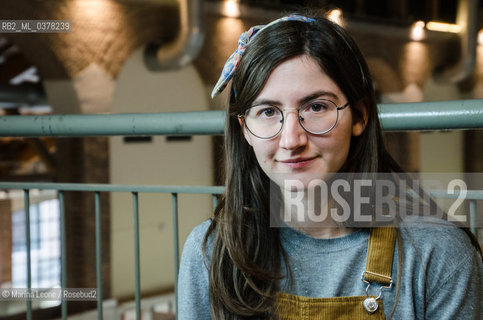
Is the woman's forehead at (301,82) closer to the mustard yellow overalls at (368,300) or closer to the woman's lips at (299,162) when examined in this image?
the woman's lips at (299,162)

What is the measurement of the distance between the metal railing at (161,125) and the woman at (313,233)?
226 millimetres

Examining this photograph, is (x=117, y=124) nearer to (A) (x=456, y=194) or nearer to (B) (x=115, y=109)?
(A) (x=456, y=194)

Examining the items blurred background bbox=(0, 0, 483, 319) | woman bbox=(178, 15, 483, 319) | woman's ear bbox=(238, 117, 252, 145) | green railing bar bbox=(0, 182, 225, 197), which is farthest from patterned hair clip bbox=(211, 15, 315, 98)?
blurred background bbox=(0, 0, 483, 319)

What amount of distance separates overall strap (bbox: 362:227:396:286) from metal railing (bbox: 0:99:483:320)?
0.32 metres

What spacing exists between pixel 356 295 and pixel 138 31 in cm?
768

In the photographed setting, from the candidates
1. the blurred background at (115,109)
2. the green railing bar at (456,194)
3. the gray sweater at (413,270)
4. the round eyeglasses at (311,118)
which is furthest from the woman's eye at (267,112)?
the blurred background at (115,109)

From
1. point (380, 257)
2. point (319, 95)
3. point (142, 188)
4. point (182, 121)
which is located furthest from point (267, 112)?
point (142, 188)

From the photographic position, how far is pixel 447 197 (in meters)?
1.45

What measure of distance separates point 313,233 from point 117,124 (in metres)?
0.84

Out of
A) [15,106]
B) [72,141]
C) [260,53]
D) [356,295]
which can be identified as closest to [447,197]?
[356,295]

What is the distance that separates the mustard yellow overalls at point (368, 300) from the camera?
3.96 ft

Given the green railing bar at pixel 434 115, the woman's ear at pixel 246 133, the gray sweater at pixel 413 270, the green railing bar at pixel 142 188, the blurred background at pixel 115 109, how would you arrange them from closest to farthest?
the gray sweater at pixel 413 270
the woman's ear at pixel 246 133
the green railing bar at pixel 434 115
the green railing bar at pixel 142 188
the blurred background at pixel 115 109

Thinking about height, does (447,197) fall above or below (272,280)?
above

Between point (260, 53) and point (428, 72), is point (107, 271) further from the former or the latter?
point (428, 72)
